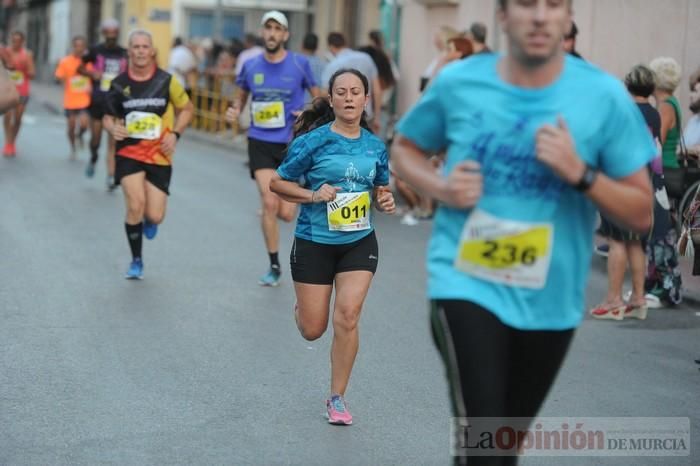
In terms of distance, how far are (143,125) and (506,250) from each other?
7.20m

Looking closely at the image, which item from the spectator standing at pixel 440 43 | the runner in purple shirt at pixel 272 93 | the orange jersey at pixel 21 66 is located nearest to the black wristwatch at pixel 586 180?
the runner in purple shirt at pixel 272 93

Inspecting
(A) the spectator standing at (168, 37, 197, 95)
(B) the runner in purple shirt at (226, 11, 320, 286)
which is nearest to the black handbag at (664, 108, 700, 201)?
(B) the runner in purple shirt at (226, 11, 320, 286)

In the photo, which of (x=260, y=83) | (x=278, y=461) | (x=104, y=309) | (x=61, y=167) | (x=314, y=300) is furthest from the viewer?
(x=61, y=167)

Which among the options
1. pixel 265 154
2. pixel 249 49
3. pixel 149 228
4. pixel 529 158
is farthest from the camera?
pixel 249 49

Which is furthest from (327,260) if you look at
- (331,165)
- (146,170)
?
(146,170)

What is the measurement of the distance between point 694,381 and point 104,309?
3.87m

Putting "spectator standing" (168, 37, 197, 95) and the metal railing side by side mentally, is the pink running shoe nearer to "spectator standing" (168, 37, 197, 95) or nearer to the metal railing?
the metal railing

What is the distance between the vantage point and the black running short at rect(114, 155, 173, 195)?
10.9 meters

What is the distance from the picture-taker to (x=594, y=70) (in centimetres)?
411

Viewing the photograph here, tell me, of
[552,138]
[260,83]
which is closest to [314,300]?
[552,138]

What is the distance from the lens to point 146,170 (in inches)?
433

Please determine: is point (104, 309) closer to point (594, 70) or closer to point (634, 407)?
point (634, 407)

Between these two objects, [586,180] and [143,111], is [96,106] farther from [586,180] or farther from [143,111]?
[586,180]

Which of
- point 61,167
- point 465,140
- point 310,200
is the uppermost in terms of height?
point 465,140
